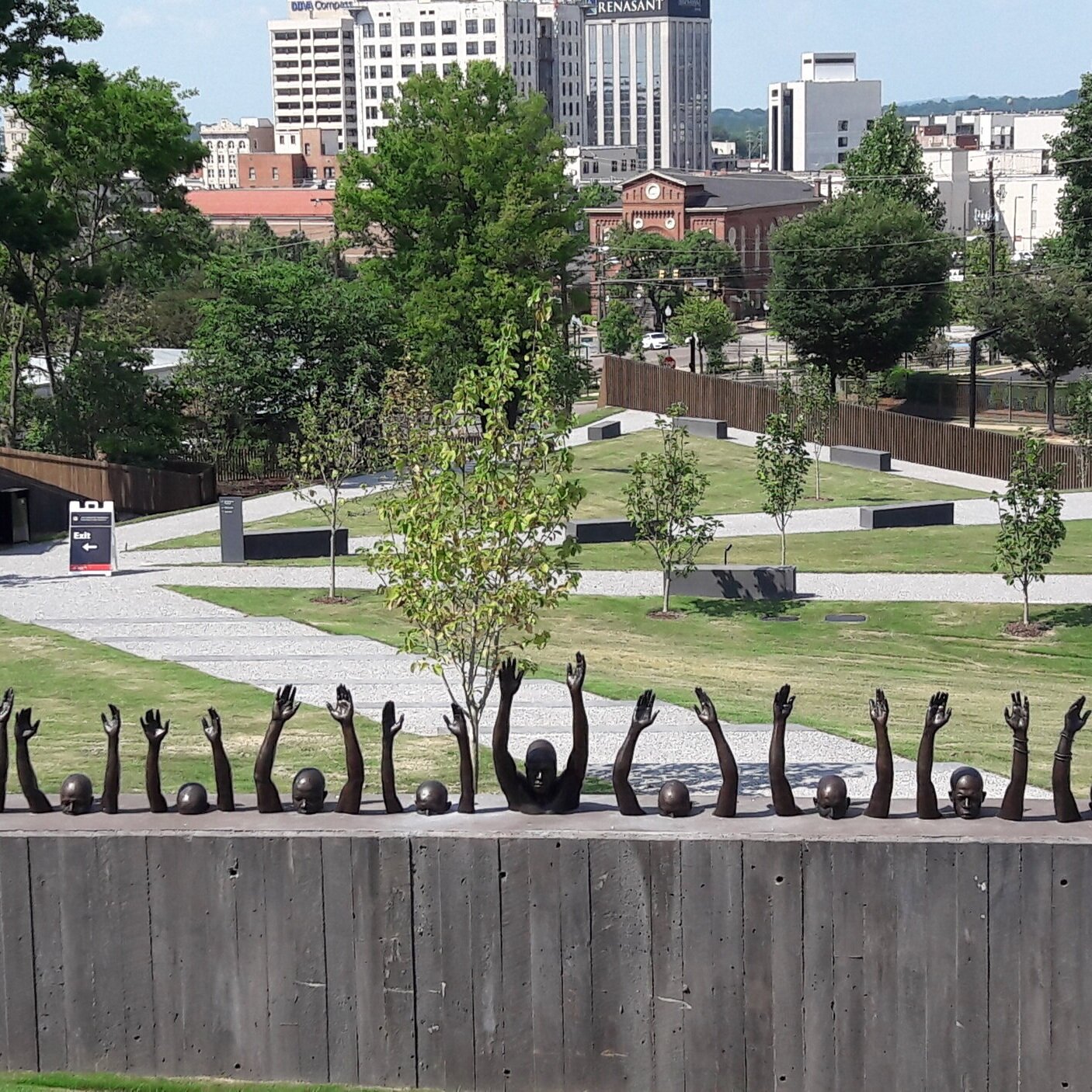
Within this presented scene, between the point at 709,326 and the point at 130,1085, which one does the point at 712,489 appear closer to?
the point at 130,1085

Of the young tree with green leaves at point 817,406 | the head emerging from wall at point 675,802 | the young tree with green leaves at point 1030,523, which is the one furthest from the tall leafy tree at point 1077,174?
the head emerging from wall at point 675,802

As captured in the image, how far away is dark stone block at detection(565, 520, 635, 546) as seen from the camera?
115 feet

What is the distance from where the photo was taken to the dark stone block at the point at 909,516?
Result: 3719 cm

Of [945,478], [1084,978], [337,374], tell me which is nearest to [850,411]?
[945,478]

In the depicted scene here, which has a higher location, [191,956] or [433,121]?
[433,121]

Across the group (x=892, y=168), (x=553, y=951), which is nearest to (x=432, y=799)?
(x=553, y=951)

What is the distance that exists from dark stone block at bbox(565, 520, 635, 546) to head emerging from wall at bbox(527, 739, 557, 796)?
24.2m

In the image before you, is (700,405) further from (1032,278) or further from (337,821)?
(337,821)

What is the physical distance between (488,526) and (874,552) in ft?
72.7

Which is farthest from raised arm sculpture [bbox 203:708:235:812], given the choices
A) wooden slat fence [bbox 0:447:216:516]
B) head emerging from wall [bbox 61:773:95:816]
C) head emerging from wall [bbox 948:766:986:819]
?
wooden slat fence [bbox 0:447:216:516]

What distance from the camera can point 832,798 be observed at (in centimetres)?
1037

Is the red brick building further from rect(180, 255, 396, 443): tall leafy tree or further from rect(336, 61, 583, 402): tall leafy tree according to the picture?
rect(180, 255, 396, 443): tall leafy tree

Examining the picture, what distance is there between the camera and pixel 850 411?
53188mm

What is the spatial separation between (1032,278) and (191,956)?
60416mm
